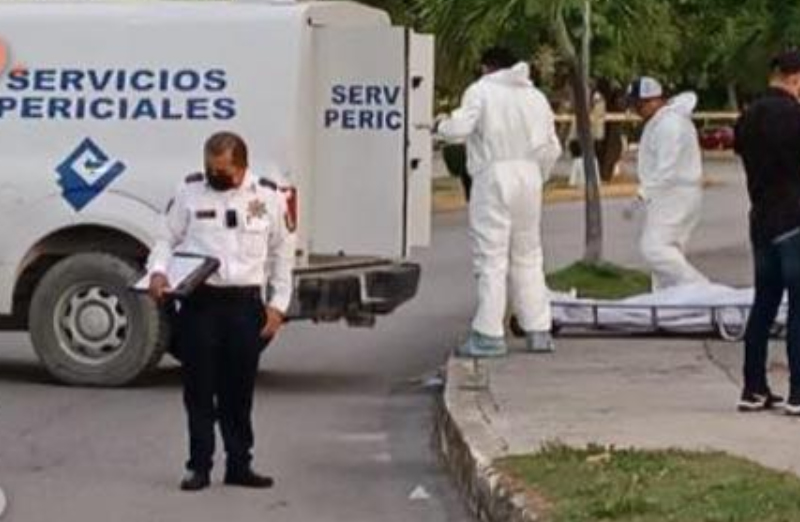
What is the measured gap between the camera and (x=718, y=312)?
1527cm

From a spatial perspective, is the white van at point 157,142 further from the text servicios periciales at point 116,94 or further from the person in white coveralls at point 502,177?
the person in white coveralls at point 502,177

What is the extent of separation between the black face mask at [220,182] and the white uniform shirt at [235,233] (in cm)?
2

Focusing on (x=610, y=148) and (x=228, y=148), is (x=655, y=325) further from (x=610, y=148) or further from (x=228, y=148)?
(x=610, y=148)

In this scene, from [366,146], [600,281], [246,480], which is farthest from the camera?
[600,281]

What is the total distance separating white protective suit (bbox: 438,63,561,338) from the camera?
1408 centimetres

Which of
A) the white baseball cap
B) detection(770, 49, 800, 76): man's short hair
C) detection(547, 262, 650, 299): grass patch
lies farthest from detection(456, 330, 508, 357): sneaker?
detection(547, 262, 650, 299): grass patch

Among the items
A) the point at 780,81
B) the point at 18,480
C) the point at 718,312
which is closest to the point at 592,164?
the point at 718,312

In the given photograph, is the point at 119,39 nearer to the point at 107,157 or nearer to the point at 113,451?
the point at 107,157

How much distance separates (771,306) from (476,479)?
2.40 metres

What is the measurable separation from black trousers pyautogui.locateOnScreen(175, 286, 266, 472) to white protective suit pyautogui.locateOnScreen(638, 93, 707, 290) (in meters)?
6.30

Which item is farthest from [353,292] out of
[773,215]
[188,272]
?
[188,272]

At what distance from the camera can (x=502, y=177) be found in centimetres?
1409

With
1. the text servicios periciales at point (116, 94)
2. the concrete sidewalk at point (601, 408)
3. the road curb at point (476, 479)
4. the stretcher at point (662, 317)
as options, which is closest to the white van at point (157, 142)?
the text servicios periciales at point (116, 94)

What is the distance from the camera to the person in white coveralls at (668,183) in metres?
16.3
